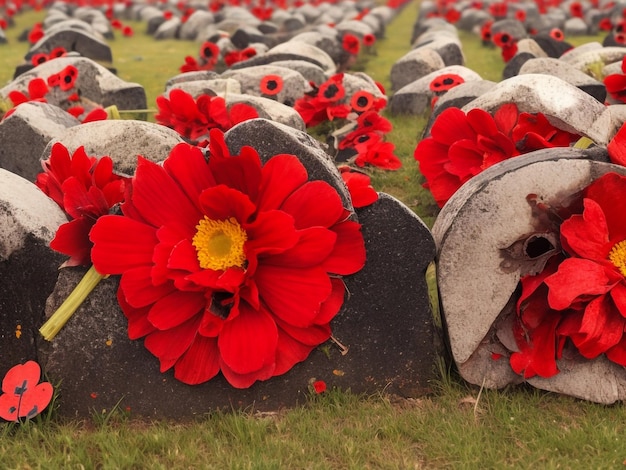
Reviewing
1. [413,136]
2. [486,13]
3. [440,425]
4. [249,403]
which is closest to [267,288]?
[249,403]

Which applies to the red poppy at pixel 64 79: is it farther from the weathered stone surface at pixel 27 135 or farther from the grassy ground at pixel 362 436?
the grassy ground at pixel 362 436

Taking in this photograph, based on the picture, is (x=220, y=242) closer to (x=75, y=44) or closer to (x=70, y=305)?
(x=70, y=305)

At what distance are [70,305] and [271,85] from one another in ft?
12.2

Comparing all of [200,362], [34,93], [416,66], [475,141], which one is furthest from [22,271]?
[416,66]

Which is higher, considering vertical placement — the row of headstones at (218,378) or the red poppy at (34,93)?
the row of headstones at (218,378)

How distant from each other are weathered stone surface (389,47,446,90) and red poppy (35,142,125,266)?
6.69 meters

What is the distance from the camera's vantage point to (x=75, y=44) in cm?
1093

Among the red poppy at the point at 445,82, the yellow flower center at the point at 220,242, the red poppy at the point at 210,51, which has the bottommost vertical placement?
the red poppy at the point at 210,51

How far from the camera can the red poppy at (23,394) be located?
2203mm

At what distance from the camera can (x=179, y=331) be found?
7.18 feet

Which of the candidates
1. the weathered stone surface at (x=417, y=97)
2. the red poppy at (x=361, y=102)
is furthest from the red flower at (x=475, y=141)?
the weathered stone surface at (x=417, y=97)

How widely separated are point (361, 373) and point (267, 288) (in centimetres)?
55

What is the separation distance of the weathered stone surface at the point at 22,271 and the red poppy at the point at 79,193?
0.31ft

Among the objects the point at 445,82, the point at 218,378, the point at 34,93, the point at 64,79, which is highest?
the point at 218,378
